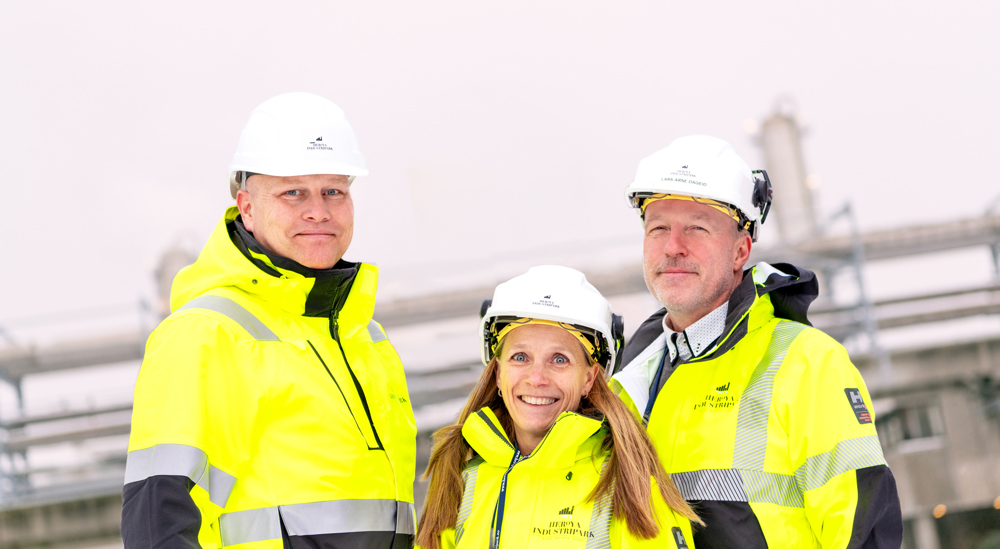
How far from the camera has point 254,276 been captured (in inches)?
102

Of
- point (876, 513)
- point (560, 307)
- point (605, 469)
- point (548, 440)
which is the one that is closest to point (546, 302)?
point (560, 307)

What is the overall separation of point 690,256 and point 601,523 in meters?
1.04

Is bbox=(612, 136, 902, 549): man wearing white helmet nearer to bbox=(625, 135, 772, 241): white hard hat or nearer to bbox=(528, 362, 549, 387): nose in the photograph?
bbox=(625, 135, 772, 241): white hard hat

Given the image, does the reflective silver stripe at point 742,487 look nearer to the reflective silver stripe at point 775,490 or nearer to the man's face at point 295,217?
the reflective silver stripe at point 775,490

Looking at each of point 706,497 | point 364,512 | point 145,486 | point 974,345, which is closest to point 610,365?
point 706,497

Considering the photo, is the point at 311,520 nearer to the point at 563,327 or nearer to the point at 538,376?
the point at 538,376

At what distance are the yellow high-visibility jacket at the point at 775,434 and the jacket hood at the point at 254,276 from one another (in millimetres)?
1308

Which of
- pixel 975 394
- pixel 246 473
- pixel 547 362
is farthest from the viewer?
pixel 975 394

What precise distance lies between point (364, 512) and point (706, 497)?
3.79ft

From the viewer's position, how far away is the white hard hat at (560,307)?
2688 millimetres

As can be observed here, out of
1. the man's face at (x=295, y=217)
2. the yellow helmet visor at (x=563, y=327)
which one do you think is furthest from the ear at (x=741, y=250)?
the man's face at (x=295, y=217)

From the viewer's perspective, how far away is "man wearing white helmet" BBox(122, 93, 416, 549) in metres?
2.25

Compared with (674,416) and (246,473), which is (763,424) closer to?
(674,416)

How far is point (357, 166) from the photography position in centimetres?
283
